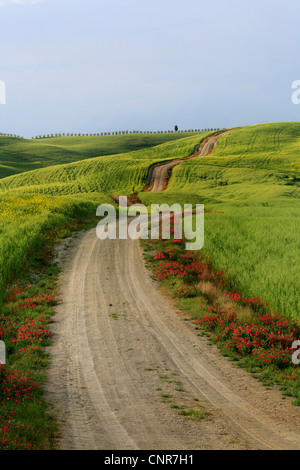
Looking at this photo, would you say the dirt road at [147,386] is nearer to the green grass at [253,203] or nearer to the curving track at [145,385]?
the curving track at [145,385]

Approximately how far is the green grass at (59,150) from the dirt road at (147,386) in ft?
293

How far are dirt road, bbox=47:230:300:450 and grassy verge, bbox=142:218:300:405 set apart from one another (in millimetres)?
516

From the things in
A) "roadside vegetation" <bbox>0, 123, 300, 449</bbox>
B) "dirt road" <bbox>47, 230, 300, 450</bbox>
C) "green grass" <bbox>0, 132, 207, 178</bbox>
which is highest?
"green grass" <bbox>0, 132, 207, 178</bbox>

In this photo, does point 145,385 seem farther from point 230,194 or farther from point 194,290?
point 230,194

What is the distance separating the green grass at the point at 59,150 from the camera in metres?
118

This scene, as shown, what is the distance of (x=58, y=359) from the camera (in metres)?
13.0

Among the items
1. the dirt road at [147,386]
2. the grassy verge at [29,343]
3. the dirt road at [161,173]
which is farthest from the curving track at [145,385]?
the dirt road at [161,173]

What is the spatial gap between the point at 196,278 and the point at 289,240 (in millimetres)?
8951

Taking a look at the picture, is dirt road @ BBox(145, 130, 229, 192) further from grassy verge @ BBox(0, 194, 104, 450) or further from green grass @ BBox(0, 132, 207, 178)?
grassy verge @ BBox(0, 194, 104, 450)

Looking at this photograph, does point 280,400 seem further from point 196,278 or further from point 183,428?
point 196,278

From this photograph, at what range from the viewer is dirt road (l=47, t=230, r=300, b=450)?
893cm

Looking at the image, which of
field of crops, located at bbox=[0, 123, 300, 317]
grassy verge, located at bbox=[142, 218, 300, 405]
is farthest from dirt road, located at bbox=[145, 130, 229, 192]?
grassy verge, located at bbox=[142, 218, 300, 405]

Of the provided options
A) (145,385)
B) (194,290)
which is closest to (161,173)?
(194,290)
